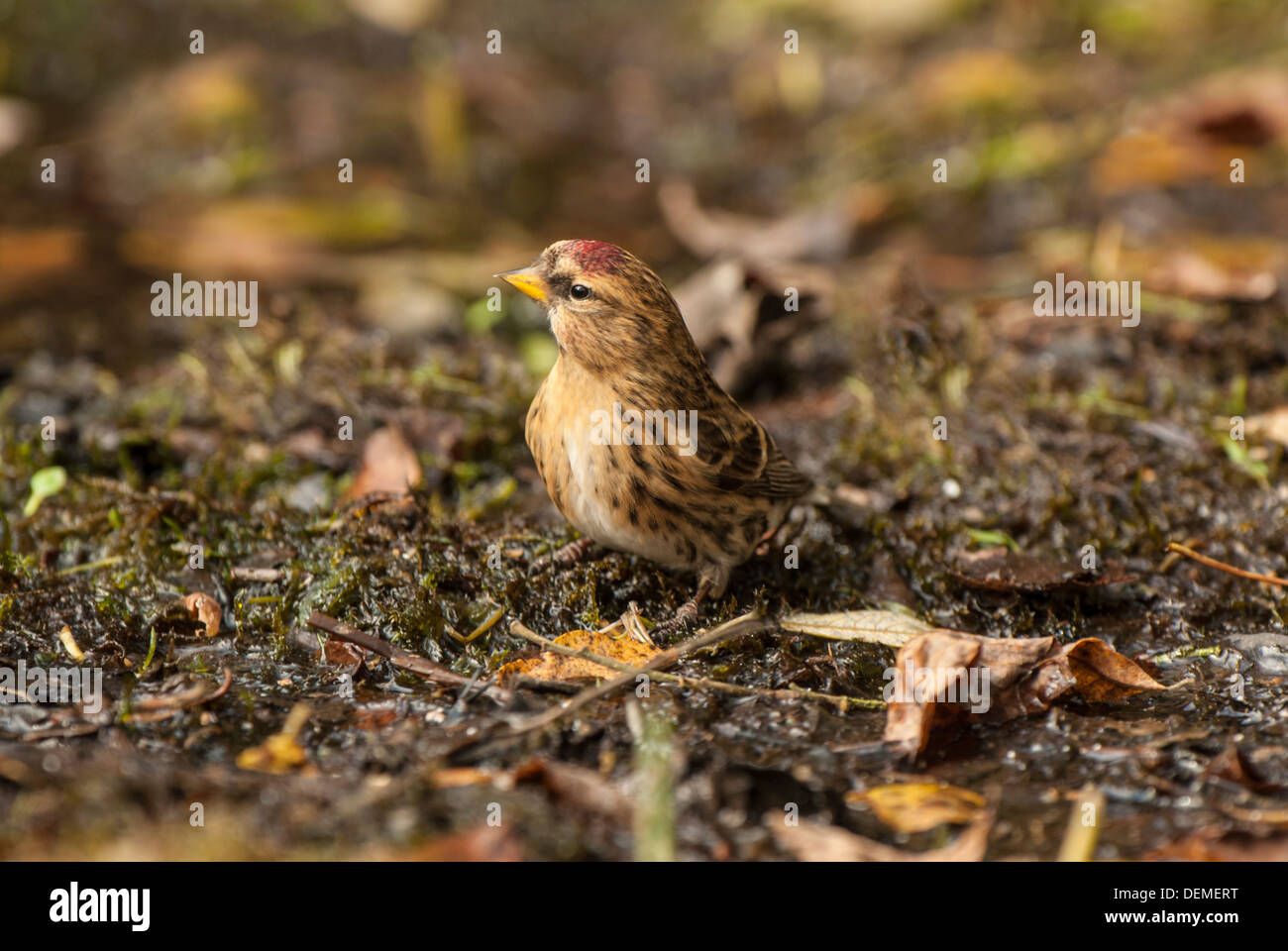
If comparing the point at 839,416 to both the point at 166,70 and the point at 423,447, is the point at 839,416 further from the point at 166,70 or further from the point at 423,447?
the point at 166,70

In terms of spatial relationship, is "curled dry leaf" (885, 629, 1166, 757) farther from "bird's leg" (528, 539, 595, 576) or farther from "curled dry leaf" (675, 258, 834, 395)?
"curled dry leaf" (675, 258, 834, 395)

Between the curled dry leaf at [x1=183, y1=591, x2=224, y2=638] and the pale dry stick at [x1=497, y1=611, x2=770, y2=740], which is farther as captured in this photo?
the curled dry leaf at [x1=183, y1=591, x2=224, y2=638]

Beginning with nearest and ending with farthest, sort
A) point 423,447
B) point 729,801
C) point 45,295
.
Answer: point 729,801, point 423,447, point 45,295

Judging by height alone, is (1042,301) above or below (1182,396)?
above

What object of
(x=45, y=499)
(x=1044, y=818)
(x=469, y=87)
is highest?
(x=469, y=87)

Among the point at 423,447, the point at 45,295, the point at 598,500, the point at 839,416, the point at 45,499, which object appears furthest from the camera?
the point at 45,295

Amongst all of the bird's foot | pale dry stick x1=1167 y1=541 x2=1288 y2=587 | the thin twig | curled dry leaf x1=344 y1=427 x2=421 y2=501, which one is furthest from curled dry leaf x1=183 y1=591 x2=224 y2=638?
pale dry stick x1=1167 y1=541 x2=1288 y2=587

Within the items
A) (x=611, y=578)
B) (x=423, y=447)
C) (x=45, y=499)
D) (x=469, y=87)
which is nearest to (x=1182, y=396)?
(x=611, y=578)
